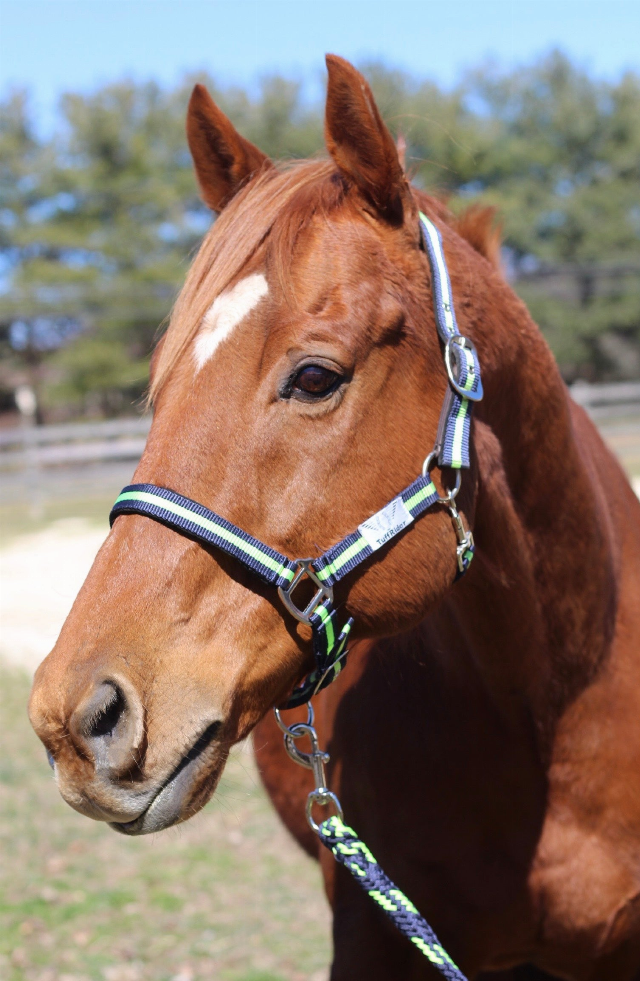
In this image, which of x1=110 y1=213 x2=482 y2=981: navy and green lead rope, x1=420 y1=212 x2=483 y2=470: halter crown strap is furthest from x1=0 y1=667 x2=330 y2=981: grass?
x1=420 y1=212 x2=483 y2=470: halter crown strap

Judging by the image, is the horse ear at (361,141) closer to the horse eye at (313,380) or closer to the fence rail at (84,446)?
the horse eye at (313,380)

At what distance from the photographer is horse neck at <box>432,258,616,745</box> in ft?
7.10

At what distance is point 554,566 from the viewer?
7.57ft

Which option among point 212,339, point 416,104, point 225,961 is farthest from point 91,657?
point 416,104

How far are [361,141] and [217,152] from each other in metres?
0.55

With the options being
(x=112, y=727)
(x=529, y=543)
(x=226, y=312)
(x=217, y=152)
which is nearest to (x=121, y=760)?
(x=112, y=727)

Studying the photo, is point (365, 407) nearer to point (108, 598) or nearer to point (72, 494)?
point (108, 598)

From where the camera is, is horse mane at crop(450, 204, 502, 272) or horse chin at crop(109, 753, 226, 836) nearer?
horse chin at crop(109, 753, 226, 836)

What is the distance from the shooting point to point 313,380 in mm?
1793

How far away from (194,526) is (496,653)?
3.12 feet

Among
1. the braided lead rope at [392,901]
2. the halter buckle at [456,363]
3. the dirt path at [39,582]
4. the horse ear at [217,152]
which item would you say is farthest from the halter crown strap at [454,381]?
the dirt path at [39,582]

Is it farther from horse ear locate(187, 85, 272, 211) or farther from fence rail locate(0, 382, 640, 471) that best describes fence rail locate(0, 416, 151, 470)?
horse ear locate(187, 85, 272, 211)

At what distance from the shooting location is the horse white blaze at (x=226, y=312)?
1834 millimetres

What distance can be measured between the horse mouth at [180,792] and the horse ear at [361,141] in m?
1.18
